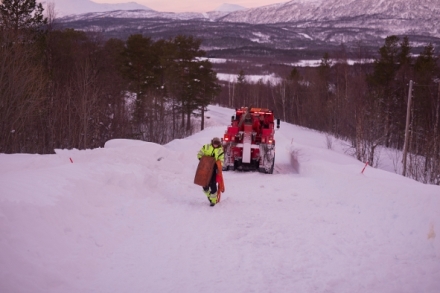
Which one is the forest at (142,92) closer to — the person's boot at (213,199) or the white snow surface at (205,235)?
the white snow surface at (205,235)

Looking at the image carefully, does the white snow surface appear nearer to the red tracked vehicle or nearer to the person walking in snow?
the person walking in snow

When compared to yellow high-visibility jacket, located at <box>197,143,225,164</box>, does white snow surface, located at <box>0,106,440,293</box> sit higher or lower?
lower

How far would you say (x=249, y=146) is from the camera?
15.8 meters

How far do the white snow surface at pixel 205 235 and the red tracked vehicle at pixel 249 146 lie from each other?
3.80 m

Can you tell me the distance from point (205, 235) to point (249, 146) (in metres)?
8.27

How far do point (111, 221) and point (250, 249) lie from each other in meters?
3.09

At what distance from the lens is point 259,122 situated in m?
17.2

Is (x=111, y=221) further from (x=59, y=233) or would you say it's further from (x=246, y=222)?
(x=246, y=222)

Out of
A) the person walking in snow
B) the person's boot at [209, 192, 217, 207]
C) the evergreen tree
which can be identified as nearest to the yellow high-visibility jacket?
the person walking in snow

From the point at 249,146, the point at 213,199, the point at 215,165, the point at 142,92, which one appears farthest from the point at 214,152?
the point at 142,92

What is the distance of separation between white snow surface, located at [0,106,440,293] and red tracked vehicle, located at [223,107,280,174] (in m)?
3.80

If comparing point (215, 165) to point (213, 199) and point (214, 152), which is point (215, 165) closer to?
point (214, 152)

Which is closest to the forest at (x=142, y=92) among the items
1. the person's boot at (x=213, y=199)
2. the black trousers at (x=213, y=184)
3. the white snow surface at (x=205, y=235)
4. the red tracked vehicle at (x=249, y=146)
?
the red tracked vehicle at (x=249, y=146)

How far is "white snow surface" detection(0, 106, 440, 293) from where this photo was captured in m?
5.80
